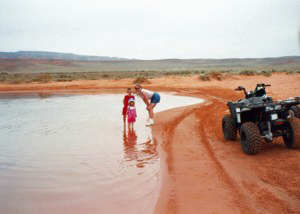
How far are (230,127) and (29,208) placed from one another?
4.86m

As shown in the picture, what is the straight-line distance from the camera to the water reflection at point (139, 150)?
6551mm

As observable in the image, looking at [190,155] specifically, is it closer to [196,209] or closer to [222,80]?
[196,209]

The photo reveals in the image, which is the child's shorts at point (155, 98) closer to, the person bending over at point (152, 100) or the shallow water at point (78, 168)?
the person bending over at point (152, 100)

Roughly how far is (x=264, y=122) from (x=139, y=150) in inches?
115

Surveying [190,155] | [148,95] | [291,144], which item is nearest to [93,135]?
[148,95]

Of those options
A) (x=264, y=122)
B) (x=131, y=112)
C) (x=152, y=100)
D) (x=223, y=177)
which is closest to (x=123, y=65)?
(x=152, y=100)

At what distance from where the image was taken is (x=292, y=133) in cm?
618

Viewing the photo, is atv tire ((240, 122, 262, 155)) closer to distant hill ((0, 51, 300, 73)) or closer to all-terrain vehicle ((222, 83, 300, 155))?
all-terrain vehicle ((222, 83, 300, 155))

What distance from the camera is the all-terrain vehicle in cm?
612

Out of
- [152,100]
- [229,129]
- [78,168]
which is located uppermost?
[152,100]

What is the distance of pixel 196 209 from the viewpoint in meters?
4.12

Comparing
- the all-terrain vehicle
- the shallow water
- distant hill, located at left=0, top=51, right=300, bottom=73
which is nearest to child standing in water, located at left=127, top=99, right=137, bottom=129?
the shallow water

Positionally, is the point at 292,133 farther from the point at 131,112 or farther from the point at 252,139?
the point at 131,112

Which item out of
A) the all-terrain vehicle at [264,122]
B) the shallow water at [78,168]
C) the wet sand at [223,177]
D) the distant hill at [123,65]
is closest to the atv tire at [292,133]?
the all-terrain vehicle at [264,122]
